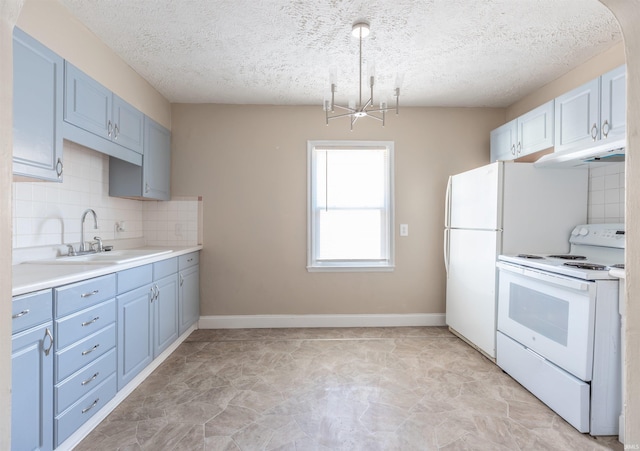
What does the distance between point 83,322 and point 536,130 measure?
143 inches

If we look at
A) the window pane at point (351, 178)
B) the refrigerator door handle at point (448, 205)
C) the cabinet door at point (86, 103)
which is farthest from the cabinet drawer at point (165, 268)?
the refrigerator door handle at point (448, 205)

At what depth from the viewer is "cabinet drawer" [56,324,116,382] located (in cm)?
164

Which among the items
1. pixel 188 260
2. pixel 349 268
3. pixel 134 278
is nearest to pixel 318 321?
pixel 349 268

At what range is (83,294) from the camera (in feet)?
5.85

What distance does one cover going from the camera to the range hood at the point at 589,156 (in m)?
2.03

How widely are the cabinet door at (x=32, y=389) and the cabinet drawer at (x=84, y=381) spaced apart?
6cm

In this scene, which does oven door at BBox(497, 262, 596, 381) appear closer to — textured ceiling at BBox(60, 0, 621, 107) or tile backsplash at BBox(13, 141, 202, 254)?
textured ceiling at BBox(60, 0, 621, 107)

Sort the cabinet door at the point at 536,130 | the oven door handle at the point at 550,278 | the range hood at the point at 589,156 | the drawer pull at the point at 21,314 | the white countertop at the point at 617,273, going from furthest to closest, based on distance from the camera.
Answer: the cabinet door at the point at 536,130 < the range hood at the point at 589,156 < the oven door handle at the point at 550,278 < the white countertop at the point at 617,273 < the drawer pull at the point at 21,314

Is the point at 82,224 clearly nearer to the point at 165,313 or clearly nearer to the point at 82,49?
the point at 165,313

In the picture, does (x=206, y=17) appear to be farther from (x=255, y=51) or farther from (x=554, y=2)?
(x=554, y=2)

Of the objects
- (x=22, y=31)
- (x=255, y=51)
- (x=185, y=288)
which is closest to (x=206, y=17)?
(x=255, y=51)

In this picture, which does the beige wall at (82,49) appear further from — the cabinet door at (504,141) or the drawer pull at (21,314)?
the cabinet door at (504,141)

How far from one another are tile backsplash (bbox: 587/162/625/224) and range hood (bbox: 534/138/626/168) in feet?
0.60

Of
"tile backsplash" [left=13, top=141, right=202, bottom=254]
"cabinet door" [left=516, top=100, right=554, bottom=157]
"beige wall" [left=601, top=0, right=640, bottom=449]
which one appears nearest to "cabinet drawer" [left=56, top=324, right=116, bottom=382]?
"tile backsplash" [left=13, top=141, right=202, bottom=254]
